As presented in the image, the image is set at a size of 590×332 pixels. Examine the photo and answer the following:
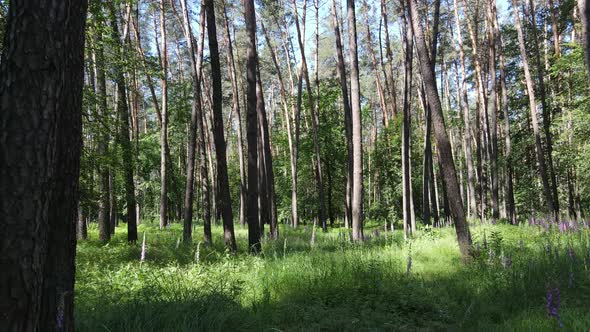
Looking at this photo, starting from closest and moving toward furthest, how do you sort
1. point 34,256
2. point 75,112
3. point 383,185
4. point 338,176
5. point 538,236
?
point 34,256
point 75,112
point 538,236
point 383,185
point 338,176

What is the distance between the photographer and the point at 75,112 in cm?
267

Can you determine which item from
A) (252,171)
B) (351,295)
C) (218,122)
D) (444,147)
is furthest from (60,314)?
(218,122)

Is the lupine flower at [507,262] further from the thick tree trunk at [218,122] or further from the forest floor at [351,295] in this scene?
the thick tree trunk at [218,122]

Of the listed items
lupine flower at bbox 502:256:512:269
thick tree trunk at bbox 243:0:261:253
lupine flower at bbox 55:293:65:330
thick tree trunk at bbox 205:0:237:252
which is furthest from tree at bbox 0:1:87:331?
thick tree trunk at bbox 205:0:237:252

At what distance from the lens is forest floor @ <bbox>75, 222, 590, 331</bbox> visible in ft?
11.6

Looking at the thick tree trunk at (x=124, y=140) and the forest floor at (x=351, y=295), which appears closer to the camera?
the forest floor at (x=351, y=295)

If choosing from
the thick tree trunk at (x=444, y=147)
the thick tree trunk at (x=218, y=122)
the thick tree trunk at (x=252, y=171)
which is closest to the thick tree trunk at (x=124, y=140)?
the thick tree trunk at (x=218, y=122)

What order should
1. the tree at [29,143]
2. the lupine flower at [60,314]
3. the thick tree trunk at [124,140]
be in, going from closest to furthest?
the tree at [29,143]
the lupine flower at [60,314]
the thick tree trunk at [124,140]

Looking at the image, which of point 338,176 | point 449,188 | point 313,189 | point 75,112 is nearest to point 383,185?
point 338,176

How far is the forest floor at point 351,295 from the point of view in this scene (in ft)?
11.6

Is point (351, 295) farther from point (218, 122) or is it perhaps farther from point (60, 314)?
point (218, 122)

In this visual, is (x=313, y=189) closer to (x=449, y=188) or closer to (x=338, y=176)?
(x=338, y=176)

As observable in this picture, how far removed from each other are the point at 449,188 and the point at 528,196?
27841 mm

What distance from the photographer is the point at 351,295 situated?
16.1 feet
